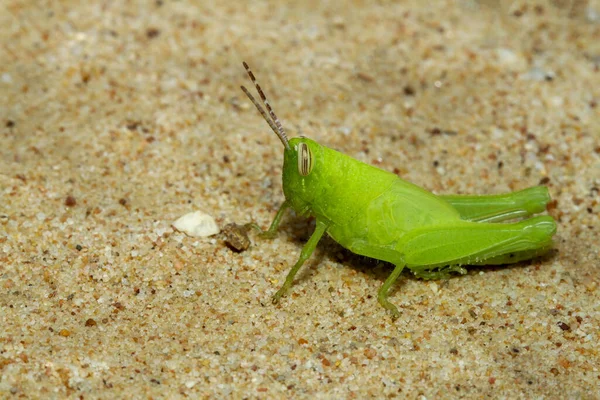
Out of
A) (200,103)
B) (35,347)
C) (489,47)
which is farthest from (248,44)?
(35,347)

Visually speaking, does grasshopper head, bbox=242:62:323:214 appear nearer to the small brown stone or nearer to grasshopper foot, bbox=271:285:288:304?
grasshopper foot, bbox=271:285:288:304

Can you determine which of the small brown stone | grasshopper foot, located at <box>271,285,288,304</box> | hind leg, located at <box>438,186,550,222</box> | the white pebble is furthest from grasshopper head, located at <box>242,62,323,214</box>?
the small brown stone

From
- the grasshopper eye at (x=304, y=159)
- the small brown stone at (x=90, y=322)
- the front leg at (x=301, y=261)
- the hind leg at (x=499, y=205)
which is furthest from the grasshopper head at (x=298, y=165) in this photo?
the small brown stone at (x=90, y=322)

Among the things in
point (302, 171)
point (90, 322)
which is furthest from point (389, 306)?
point (90, 322)

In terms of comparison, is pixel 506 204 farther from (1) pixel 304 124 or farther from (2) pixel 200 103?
(2) pixel 200 103

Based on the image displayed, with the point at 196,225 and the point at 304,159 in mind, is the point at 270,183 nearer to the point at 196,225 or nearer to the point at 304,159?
the point at 196,225

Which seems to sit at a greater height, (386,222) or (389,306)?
(386,222)
